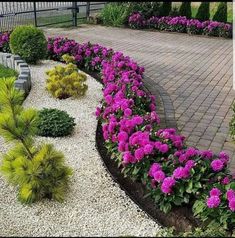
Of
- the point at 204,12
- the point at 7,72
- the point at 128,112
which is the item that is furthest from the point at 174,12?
the point at 128,112

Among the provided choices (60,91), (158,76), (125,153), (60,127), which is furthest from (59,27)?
(125,153)

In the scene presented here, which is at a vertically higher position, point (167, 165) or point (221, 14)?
point (221, 14)

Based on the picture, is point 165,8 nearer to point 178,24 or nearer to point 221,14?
point 178,24

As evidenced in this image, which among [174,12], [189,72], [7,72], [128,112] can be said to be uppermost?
[174,12]

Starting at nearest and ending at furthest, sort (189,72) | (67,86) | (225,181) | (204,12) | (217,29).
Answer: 1. (225,181)
2. (67,86)
3. (189,72)
4. (217,29)
5. (204,12)

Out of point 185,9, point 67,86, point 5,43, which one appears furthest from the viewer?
point 185,9

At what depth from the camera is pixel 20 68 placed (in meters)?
6.97

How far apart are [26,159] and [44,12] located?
10931 millimetres

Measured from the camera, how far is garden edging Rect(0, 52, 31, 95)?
6039 millimetres

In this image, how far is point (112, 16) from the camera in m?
14.4

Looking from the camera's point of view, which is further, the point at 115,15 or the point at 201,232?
the point at 115,15

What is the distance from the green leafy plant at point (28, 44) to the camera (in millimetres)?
7738

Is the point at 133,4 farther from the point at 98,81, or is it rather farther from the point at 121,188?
the point at 121,188

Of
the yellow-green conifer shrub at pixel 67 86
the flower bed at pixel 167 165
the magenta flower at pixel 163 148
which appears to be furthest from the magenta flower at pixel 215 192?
the yellow-green conifer shrub at pixel 67 86
